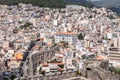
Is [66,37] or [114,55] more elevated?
[66,37]

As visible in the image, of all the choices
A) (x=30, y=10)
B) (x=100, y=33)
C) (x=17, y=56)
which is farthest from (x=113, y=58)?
(x=30, y=10)

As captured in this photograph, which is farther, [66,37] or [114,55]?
[66,37]

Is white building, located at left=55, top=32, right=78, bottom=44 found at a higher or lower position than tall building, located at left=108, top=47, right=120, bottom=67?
higher

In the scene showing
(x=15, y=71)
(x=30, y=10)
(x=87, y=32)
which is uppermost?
(x=30, y=10)

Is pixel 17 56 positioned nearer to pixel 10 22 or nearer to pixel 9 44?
pixel 9 44

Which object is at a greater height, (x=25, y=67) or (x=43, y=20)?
(x=43, y=20)

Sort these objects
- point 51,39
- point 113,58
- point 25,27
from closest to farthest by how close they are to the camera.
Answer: point 113,58 < point 51,39 < point 25,27

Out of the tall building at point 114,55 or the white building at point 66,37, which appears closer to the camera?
the tall building at point 114,55

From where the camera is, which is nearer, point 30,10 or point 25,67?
point 25,67

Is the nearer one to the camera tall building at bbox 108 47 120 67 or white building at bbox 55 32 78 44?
tall building at bbox 108 47 120 67

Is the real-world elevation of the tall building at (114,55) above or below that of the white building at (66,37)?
below

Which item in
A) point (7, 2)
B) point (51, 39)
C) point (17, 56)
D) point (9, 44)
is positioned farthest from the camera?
point (7, 2)
